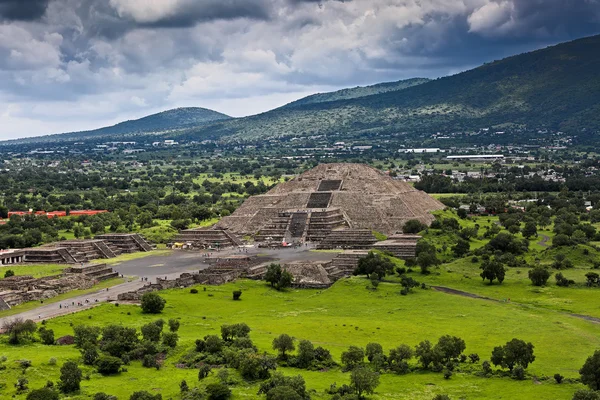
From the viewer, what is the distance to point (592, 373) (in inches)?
2100

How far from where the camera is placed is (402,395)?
53.8 m

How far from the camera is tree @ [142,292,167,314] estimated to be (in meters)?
75.5

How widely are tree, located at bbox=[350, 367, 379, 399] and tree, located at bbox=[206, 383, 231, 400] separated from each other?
8.53 metres

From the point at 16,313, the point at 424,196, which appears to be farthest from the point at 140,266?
the point at 424,196

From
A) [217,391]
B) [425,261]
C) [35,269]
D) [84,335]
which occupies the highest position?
[425,261]

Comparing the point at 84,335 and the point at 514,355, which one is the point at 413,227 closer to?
the point at 514,355

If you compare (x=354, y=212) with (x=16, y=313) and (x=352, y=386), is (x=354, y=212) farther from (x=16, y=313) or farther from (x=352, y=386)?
(x=352, y=386)

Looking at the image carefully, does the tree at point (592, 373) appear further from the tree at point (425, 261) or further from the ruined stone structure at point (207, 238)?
the ruined stone structure at point (207, 238)

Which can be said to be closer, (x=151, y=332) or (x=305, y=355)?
(x=305, y=355)

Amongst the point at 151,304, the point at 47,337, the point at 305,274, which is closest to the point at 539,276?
the point at 305,274

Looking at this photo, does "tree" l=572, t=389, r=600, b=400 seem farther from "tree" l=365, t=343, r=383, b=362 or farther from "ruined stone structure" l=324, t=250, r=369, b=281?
"ruined stone structure" l=324, t=250, r=369, b=281

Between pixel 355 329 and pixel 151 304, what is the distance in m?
19.9

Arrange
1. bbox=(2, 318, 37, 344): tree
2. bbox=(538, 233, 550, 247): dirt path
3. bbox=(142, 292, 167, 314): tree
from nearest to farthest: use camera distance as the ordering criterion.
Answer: bbox=(2, 318, 37, 344): tree < bbox=(142, 292, 167, 314): tree < bbox=(538, 233, 550, 247): dirt path

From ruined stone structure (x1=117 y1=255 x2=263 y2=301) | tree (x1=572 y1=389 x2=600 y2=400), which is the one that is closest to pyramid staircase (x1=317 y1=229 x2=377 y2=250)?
ruined stone structure (x1=117 y1=255 x2=263 y2=301)
